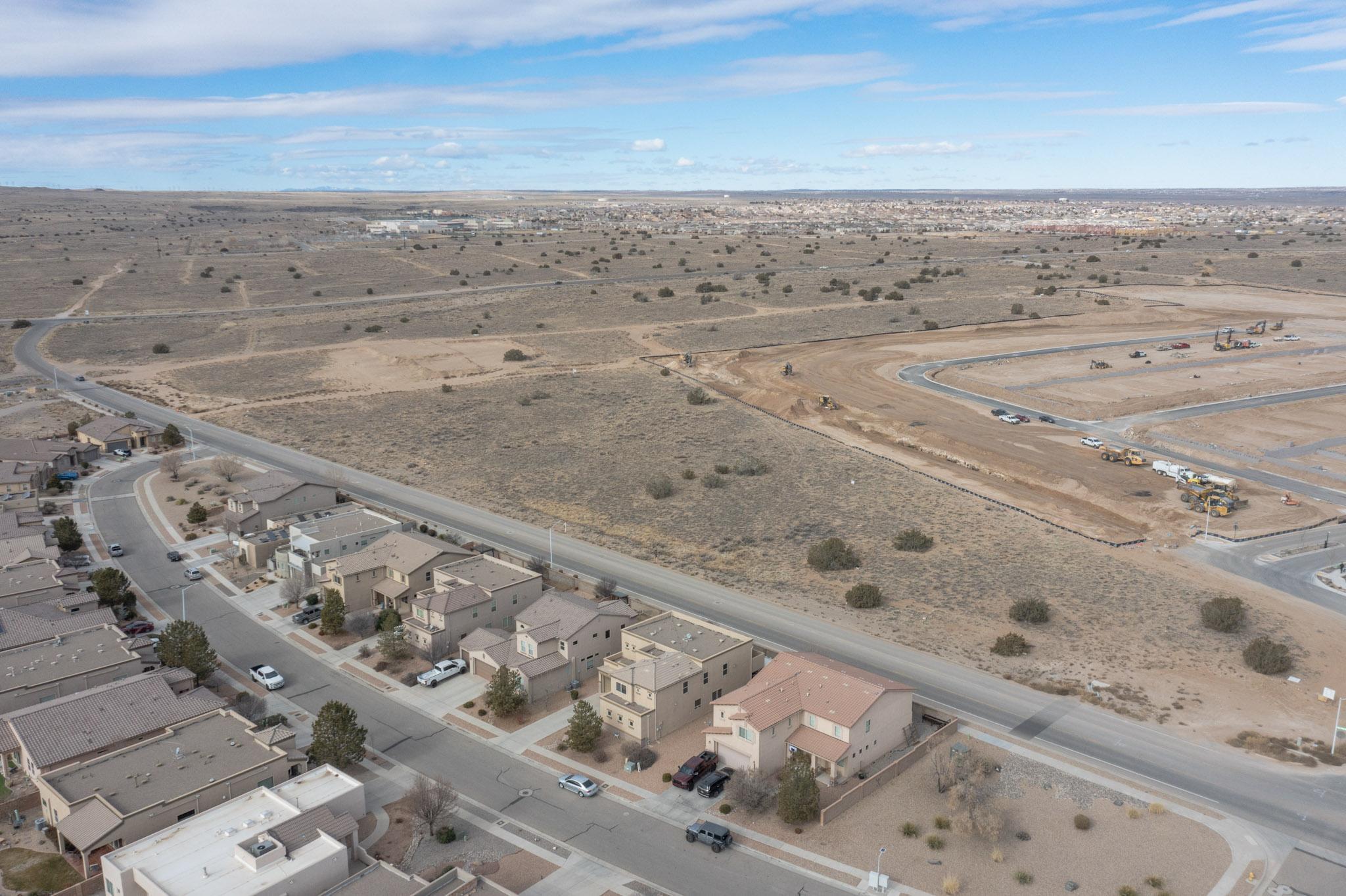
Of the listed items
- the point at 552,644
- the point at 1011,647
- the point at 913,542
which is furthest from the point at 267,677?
the point at 913,542

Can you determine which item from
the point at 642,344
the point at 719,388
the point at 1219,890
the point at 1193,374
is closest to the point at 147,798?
the point at 1219,890

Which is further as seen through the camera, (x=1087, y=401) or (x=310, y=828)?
(x=1087, y=401)

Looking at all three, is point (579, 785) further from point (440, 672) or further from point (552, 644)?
point (440, 672)

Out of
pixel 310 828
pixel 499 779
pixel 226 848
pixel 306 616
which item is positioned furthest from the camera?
pixel 306 616

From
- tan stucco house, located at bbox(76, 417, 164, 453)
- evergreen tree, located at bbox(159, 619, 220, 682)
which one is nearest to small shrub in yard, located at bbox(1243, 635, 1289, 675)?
evergreen tree, located at bbox(159, 619, 220, 682)

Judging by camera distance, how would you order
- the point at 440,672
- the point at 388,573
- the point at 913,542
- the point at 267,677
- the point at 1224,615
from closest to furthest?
the point at 267,677 < the point at 440,672 < the point at 1224,615 < the point at 388,573 < the point at 913,542

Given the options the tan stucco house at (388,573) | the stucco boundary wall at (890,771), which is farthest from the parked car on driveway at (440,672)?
the stucco boundary wall at (890,771)

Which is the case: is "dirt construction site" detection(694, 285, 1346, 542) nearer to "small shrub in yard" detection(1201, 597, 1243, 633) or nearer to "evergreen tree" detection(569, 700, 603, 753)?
"small shrub in yard" detection(1201, 597, 1243, 633)
